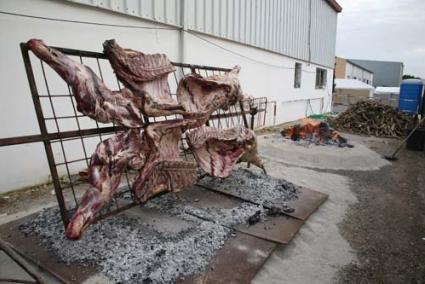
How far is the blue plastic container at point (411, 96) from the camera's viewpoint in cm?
1095

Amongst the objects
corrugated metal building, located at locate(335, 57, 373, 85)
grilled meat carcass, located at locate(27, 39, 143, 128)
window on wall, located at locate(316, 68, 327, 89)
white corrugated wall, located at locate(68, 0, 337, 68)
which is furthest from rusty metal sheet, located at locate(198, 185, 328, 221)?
corrugated metal building, located at locate(335, 57, 373, 85)

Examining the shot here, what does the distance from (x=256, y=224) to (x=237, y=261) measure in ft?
1.99

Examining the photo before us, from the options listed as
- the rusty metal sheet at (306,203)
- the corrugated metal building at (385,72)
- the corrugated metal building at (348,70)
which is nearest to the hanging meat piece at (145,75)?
the rusty metal sheet at (306,203)

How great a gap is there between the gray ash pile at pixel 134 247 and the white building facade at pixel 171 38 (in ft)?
4.61

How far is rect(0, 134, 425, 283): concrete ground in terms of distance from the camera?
225 cm

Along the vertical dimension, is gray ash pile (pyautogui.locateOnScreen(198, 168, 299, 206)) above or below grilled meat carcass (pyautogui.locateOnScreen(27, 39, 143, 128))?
below

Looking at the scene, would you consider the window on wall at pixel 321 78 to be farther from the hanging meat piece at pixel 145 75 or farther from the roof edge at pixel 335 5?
the hanging meat piece at pixel 145 75

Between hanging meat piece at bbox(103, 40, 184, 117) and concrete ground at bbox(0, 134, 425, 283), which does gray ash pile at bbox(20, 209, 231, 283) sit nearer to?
concrete ground at bbox(0, 134, 425, 283)

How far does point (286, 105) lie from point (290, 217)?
8.15m

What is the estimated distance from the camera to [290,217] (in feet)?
9.48

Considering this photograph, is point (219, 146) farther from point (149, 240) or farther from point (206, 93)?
point (149, 240)

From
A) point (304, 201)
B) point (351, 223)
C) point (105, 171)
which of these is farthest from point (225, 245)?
point (351, 223)

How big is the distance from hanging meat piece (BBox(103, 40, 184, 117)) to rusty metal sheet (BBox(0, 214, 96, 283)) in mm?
1186

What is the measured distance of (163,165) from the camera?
2.40 m
